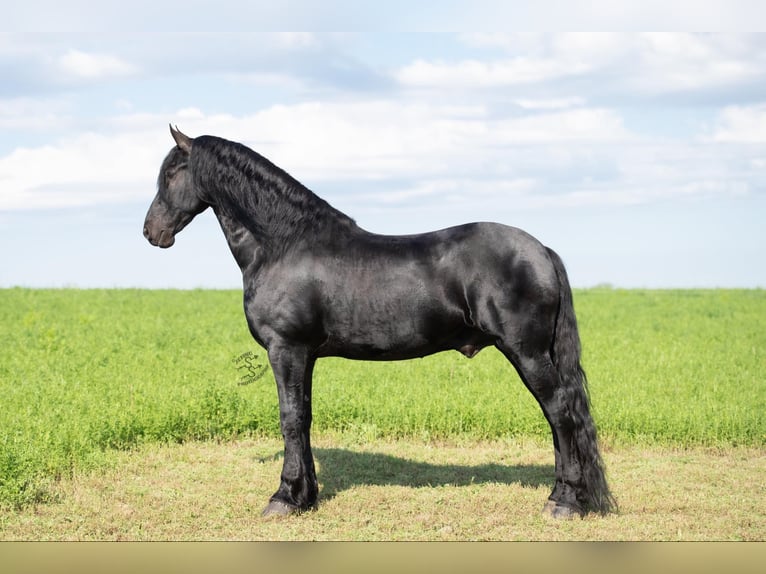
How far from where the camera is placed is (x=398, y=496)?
794 centimetres

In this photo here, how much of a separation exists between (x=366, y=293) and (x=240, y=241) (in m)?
1.33

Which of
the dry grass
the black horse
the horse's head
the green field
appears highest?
the horse's head

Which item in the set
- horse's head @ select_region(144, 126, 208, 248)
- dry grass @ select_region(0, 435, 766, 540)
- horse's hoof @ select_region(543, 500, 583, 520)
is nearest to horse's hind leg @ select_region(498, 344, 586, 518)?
horse's hoof @ select_region(543, 500, 583, 520)

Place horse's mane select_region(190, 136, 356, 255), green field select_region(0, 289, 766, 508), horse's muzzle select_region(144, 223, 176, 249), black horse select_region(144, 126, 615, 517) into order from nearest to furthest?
black horse select_region(144, 126, 615, 517)
horse's mane select_region(190, 136, 356, 255)
horse's muzzle select_region(144, 223, 176, 249)
green field select_region(0, 289, 766, 508)

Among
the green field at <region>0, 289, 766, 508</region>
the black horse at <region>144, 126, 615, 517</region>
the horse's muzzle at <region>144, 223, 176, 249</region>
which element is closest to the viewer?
the black horse at <region>144, 126, 615, 517</region>

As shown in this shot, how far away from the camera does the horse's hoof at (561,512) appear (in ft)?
23.2

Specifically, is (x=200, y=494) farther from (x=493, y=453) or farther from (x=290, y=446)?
(x=493, y=453)

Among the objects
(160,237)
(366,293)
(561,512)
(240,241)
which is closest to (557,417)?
(561,512)

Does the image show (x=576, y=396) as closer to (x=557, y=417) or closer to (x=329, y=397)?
(x=557, y=417)

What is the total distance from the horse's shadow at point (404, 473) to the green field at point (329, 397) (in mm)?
1002

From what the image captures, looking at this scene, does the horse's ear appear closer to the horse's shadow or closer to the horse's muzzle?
the horse's muzzle

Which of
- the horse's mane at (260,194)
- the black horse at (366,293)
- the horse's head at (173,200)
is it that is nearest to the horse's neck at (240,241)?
the black horse at (366,293)

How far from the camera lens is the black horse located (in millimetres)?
6750

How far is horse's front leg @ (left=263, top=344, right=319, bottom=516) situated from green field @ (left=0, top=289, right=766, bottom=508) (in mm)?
1014
